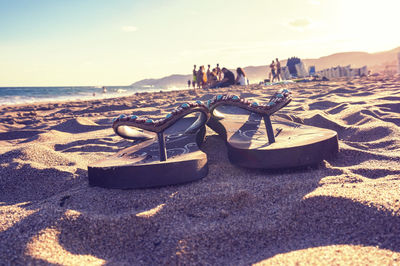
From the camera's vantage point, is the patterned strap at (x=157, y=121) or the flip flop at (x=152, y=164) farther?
the patterned strap at (x=157, y=121)

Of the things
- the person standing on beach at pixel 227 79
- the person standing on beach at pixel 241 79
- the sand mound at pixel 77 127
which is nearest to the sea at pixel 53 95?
the person standing on beach at pixel 227 79

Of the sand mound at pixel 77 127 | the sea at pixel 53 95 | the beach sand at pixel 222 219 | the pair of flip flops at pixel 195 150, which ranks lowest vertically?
the beach sand at pixel 222 219

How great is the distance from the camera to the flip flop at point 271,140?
131cm

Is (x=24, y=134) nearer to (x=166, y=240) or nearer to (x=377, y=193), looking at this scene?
(x=166, y=240)

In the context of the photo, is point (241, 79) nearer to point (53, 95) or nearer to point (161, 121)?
point (161, 121)

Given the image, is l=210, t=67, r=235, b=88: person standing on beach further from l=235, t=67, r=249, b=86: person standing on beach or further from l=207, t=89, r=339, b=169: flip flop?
l=207, t=89, r=339, b=169: flip flop

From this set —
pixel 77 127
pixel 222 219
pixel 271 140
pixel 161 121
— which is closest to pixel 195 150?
pixel 161 121

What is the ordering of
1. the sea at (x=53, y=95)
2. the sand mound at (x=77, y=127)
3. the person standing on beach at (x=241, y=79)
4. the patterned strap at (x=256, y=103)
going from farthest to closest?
the sea at (x=53, y=95)
the person standing on beach at (x=241, y=79)
the sand mound at (x=77, y=127)
the patterned strap at (x=256, y=103)

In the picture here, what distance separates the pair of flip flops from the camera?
125 centimetres

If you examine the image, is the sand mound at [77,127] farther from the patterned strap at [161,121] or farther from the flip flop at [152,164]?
the patterned strap at [161,121]

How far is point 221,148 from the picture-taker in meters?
1.80

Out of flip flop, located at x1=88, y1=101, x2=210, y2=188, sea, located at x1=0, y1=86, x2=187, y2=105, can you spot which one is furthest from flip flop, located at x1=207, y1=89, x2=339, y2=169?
sea, located at x1=0, y1=86, x2=187, y2=105

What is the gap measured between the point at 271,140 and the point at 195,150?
14.8 inches

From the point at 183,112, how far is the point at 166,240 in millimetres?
679
